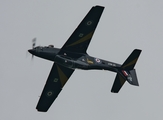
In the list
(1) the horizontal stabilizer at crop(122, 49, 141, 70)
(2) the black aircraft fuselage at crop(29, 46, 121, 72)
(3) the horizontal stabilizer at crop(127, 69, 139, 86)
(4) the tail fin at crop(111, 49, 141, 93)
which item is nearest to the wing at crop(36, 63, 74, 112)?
(2) the black aircraft fuselage at crop(29, 46, 121, 72)

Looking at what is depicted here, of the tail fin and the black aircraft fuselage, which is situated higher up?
the black aircraft fuselage

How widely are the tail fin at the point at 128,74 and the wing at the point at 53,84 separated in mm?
5626

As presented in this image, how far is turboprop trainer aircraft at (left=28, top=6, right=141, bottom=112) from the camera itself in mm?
53347

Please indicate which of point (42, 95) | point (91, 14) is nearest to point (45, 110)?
point (42, 95)

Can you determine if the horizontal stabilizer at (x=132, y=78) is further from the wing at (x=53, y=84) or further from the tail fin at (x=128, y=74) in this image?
the wing at (x=53, y=84)

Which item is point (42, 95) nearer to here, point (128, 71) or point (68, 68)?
point (68, 68)

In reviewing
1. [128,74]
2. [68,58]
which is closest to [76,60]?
[68,58]

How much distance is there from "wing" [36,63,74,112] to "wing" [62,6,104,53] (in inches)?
123

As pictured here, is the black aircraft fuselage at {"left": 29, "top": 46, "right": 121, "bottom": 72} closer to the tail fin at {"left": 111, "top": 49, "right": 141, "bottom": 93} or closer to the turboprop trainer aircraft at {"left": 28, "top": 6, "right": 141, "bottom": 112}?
the turboprop trainer aircraft at {"left": 28, "top": 6, "right": 141, "bottom": 112}

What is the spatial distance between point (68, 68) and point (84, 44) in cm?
381

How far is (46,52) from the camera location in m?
53.5

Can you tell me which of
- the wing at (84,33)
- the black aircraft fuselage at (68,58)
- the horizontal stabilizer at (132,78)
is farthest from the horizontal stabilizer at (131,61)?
the wing at (84,33)

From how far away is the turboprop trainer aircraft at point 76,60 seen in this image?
175ft

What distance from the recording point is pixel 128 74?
57.1 meters
